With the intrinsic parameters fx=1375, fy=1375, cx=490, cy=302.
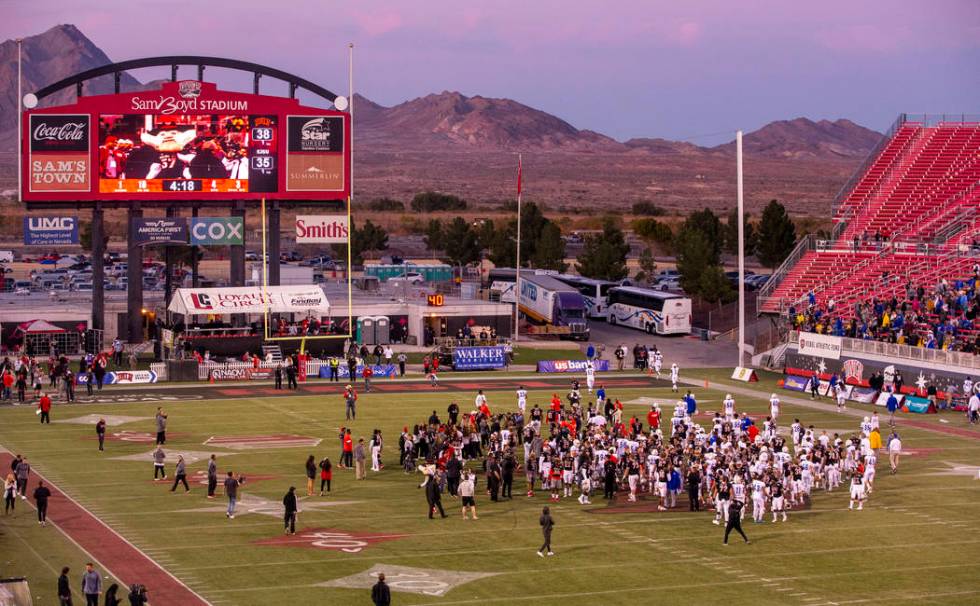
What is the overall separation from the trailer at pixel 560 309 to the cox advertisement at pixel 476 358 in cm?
1228

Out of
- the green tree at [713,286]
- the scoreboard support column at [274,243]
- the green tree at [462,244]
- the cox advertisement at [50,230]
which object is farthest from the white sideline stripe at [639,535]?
the green tree at [462,244]

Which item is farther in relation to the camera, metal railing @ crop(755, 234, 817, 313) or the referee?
metal railing @ crop(755, 234, 817, 313)

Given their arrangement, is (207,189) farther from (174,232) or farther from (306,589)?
(306,589)

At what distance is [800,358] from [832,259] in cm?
951

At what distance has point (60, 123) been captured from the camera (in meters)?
57.9

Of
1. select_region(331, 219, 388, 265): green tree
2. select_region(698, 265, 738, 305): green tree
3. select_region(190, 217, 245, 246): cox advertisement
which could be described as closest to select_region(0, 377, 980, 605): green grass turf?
select_region(190, 217, 245, 246): cox advertisement

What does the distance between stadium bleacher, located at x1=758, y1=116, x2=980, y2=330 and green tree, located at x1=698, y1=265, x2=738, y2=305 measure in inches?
368

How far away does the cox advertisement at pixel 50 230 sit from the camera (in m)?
60.2

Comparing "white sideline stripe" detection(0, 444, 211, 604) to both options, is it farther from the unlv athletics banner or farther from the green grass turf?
the unlv athletics banner

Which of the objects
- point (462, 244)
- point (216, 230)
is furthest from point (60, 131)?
point (462, 244)

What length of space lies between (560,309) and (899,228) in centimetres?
1759

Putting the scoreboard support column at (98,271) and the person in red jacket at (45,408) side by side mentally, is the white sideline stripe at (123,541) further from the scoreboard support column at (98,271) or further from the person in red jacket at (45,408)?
the scoreboard support column at (98,271)

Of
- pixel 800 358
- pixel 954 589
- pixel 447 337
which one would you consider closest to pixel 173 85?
pixel 447 337

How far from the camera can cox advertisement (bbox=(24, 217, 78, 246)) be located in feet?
198
